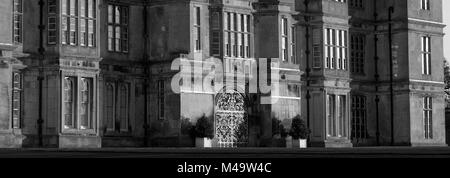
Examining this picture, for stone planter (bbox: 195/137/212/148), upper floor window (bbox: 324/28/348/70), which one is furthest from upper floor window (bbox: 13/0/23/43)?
upper floor window (bbox: 324/28/348/70)

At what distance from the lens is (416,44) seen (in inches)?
2324

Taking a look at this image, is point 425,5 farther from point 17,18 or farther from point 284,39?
point 17,18

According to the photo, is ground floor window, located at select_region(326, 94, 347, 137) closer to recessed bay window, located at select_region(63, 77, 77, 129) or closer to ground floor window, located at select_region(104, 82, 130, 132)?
ground floor window, located at select_region(104, 82, 130, 132)

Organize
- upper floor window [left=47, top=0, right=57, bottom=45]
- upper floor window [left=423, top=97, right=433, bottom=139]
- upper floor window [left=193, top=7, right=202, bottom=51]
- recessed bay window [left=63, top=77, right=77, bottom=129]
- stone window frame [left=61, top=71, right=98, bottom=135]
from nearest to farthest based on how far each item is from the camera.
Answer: stone window frame [left=61, top=71, right=98, bottom=135] → upper floor window [left=47, top=0, right=57, bottom=45] → recessed bay window [left=63, top=77, right=77, bottom=129] → upper floor window [left=193, top=7, right=202, bottom=51] → upper floor window [left=423, top=97, right=433, bottom=139]

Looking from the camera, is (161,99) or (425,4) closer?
(161,99)

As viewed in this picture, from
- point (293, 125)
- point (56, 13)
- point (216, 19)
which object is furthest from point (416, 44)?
point (56, 13)

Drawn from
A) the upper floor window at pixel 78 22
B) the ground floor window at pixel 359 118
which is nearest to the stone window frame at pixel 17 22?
the upper floor window at pixel 78 22

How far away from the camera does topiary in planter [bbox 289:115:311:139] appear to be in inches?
1998

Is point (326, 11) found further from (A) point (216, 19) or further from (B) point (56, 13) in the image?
(B) point (56, 13)

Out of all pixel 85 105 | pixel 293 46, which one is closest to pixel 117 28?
pixel 85 105

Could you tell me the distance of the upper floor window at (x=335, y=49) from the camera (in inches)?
2151

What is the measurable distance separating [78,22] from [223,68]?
7053mm

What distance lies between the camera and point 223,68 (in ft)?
157

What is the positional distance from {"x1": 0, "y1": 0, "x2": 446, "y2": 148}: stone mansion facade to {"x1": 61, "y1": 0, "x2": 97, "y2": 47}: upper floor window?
0.15 feet
